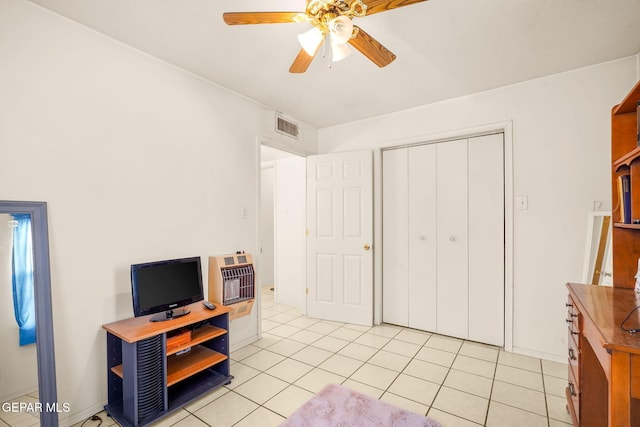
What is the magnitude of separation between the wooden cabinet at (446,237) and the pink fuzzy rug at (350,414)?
60.7 inches

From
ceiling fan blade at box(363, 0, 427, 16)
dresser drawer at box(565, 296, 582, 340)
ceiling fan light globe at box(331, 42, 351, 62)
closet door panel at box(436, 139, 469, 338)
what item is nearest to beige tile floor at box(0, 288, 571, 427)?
closet door panel at box(436, 139, 469, 338)

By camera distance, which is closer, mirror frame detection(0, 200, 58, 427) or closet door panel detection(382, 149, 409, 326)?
mirror frame detection(0, 200, 58, 427)

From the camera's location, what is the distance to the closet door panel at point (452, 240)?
314cm

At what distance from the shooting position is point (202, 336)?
7.36 feet

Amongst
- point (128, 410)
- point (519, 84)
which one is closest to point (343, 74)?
point (519, 84)

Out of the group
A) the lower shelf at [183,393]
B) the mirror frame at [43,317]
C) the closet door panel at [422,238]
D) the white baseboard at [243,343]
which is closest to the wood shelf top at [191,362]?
the lower shelf at [183,393]

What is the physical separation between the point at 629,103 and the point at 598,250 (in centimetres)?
117

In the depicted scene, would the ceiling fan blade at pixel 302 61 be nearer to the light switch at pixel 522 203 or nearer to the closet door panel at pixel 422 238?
the closet door panel at pixel 422 238

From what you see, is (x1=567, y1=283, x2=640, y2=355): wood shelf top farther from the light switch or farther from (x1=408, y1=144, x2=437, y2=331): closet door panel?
(x1=408, y1=144, x2=437, y2=331): closet door panel

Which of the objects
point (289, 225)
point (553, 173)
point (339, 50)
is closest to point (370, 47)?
point (339, 50)

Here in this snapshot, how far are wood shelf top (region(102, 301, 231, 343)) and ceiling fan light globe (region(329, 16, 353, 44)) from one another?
79.0 inches

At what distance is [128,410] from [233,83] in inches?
103

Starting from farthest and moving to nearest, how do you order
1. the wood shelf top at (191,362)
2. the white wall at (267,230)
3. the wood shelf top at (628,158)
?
1. the white wall at (267,230)
2. the wood shelf top at (191,362)
3. the wood shelf top at (628,158)

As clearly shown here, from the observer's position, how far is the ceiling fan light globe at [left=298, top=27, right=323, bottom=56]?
1572mm
